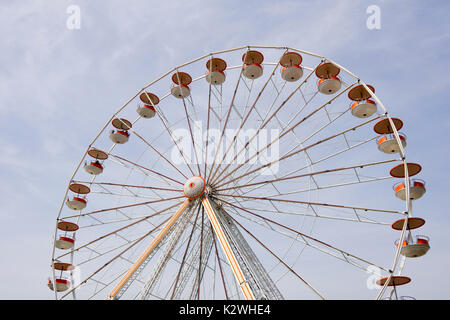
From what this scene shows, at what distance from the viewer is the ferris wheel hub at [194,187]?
678 inches

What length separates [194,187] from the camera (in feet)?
56.9

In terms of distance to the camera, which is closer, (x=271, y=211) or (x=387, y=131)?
(x=387, y=131)

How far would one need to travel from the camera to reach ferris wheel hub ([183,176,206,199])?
1722cm

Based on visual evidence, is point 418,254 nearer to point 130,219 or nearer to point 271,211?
point 271,211

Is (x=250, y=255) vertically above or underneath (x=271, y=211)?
underneath

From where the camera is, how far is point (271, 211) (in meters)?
17.2

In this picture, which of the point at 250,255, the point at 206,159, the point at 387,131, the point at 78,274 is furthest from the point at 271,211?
the point at 78,274
